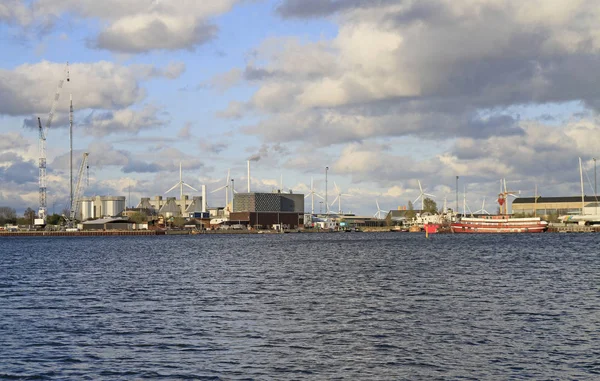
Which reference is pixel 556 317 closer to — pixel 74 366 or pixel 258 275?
pixel 74 366

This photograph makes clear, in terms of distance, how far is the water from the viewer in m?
27.2

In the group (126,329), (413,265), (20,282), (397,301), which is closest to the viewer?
(126,329)

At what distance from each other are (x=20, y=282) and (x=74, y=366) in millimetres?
41514

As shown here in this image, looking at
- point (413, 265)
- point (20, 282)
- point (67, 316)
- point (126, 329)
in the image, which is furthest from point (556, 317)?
point (20, 282)

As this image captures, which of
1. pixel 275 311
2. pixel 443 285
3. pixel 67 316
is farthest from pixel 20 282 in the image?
pixel 443 285

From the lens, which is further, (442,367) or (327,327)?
(327,327)

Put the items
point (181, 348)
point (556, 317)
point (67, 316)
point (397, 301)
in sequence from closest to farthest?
point (181, 348) → point (556, 317) → point (67, 316) → point (397, 301)

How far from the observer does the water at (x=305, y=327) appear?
27.2 meters

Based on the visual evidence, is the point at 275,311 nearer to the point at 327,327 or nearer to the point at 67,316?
the point at 327,327

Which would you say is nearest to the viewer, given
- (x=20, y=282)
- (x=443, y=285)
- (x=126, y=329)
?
(x=126, y=329)

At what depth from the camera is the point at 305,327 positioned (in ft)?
120

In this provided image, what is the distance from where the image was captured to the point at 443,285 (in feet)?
188

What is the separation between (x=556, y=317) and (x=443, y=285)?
60.2 ft

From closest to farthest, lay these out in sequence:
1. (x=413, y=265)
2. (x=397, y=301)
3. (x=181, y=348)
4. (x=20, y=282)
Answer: (x=181, y=348) → (x=397, y=301) → (x=20, y=282) → (x=413, y=265)
